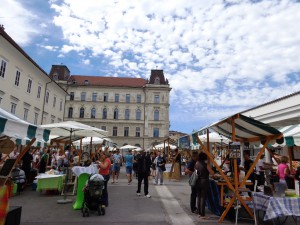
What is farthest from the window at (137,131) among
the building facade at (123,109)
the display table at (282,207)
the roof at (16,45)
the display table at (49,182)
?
the display table at (282,207)

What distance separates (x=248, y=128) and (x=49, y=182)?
803 centimetres

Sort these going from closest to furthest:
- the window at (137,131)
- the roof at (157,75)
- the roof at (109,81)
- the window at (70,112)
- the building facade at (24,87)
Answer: the building facade at (24,87) → the window at (137,131) → the window at (70,112) → the roof at (109,81) → the roof at (157,75)

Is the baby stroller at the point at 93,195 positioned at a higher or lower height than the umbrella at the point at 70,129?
lower

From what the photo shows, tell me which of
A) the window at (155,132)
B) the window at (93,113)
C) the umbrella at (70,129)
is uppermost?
the window at (93,113)

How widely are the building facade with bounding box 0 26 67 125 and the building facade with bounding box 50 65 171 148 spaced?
26746 millimetres

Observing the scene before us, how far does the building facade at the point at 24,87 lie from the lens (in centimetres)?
2625

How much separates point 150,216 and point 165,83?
64.4m

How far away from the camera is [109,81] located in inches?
2881

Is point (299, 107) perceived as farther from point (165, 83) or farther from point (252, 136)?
point (165, 83)

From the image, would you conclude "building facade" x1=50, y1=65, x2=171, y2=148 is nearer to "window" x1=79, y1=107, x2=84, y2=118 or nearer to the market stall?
"window" x1=79, y1=107, x2=84, y2=118

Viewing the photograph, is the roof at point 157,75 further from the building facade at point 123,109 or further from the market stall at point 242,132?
the market stall at point 242,132

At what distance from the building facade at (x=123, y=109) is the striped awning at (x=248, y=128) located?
5905 centimetres

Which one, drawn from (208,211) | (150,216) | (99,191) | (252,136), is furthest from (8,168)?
(252,136)

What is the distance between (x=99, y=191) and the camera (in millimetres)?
7652
